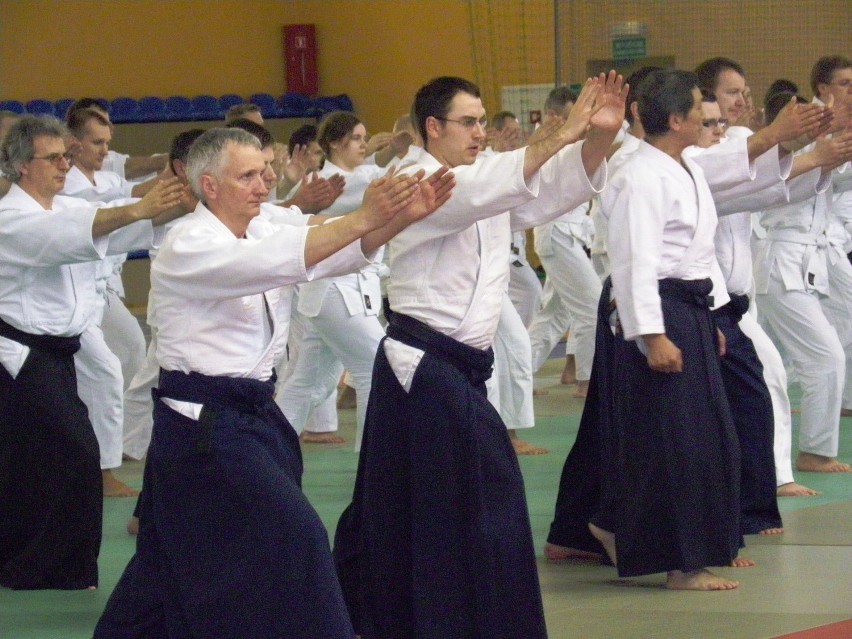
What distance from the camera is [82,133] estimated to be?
23.5 feet

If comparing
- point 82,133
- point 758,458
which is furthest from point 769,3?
point 758,458

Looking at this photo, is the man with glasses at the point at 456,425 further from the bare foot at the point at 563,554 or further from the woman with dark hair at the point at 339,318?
the woman with dark hair at the point at 339,318

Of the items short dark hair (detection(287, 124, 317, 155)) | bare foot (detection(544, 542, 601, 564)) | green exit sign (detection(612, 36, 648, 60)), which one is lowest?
bare foot (detection(544, 542, 601, 564))

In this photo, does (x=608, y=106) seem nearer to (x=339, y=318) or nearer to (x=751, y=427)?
(x=751, y=427)

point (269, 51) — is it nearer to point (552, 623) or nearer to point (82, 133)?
point (82, 133)

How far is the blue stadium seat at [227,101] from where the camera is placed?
55.7 ft

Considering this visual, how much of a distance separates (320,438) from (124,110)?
9320 millimetres

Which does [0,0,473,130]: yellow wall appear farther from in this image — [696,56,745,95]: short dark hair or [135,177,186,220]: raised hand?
[135,177,186,220]: raised hand

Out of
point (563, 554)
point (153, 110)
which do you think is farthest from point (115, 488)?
point (153, 110)

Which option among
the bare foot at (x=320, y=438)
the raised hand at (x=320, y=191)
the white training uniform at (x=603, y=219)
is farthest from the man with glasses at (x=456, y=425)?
the bare foot at (x=320, y=438)

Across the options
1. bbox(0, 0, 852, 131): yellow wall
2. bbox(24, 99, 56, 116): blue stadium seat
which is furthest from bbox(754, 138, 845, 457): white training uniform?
bbox(24, 99, 56, 116): blue stadium seat

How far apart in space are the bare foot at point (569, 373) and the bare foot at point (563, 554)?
4.75 meters

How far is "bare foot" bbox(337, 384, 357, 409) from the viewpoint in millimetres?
9445

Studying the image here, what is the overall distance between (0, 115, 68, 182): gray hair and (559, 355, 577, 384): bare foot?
540cm
